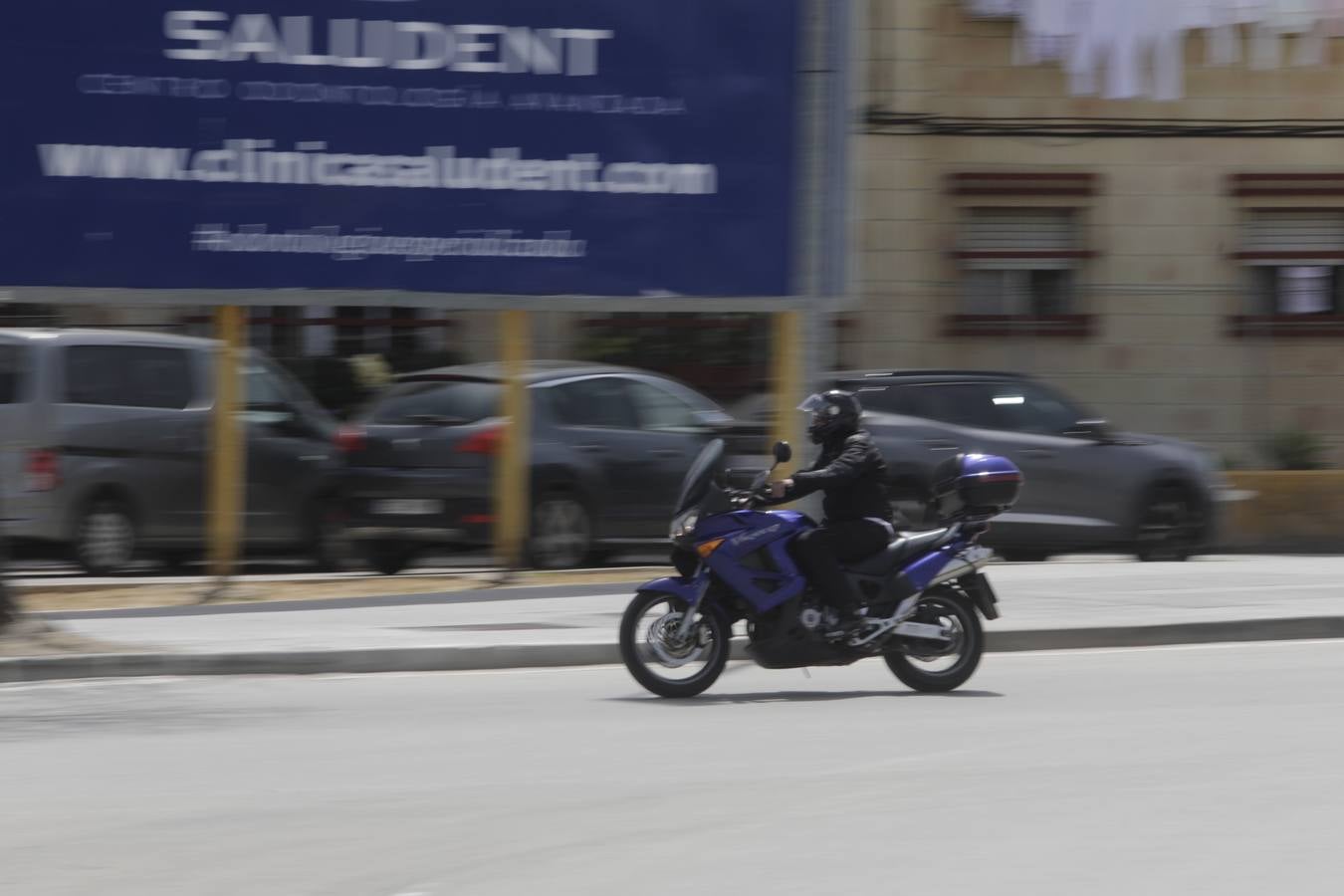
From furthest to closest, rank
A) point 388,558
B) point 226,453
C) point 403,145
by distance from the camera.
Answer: point 388,558 < point 226,453 < point 403,145

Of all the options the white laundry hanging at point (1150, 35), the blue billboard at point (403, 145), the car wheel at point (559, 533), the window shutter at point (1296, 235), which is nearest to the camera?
the blue billboard at point (403, 145)

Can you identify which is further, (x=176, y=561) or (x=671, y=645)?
(x=176, y=561)

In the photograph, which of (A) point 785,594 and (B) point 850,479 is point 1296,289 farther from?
(A) point 785,594

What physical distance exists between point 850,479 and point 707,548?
73 cm

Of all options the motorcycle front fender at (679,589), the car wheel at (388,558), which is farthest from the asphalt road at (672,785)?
the car wheel at (388,558)

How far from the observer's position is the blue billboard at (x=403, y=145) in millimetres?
13156

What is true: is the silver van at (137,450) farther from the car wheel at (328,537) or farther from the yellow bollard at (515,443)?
the yellow bollard at (515,443)

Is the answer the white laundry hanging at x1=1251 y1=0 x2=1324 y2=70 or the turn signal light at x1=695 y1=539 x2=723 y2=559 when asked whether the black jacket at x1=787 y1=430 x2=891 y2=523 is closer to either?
the turn signal light at x1=695 y1=539 x2=723 y2=559

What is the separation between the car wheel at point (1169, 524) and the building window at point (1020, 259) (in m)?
4.83

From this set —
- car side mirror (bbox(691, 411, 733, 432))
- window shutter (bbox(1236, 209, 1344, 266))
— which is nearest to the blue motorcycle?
car side mirror (bbox(691, 411, 733, 432))

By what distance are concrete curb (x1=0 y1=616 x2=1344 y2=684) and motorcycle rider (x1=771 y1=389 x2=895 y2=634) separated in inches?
75.1

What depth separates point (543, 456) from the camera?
14.4 meters

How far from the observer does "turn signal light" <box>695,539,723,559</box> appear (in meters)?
9.24

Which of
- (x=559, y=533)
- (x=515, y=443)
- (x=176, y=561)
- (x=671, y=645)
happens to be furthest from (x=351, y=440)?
(x=671, y=645)
